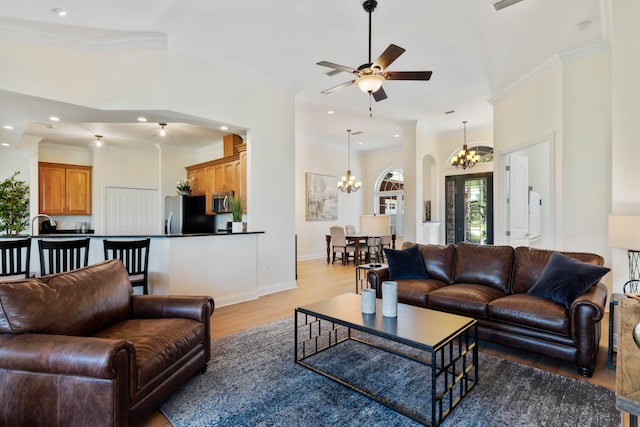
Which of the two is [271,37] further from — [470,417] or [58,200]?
[58,200]

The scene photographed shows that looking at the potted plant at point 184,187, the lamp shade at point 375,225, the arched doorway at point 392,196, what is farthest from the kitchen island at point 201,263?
the arched doorway at point 392,196

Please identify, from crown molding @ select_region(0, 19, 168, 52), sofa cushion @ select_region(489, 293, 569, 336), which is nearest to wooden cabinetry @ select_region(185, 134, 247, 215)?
crown molding @ select_region(0, 19, 168, 52)

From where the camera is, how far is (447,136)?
345 inches

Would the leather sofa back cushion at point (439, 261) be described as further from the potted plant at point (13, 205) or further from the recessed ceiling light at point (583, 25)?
the potted plant at point (13, 205)

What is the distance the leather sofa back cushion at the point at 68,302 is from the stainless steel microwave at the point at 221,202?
4.27m

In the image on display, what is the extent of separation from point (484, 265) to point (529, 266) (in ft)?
1.40

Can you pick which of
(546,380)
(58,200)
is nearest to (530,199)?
(546,380)

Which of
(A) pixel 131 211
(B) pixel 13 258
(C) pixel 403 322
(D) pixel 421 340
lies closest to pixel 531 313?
(C) pixel 403 322

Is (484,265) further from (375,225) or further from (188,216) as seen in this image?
(188,216)

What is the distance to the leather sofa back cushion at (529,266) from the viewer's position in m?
3.19

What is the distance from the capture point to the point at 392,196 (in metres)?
10.7

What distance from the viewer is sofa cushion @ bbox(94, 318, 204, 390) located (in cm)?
188

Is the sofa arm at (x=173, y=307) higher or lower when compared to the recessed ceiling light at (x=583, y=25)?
lower

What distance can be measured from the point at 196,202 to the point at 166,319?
5.71 meters
